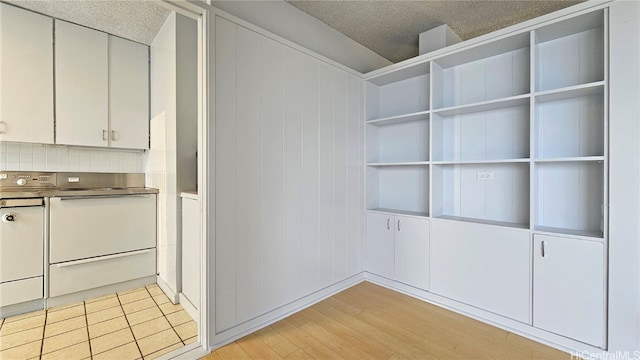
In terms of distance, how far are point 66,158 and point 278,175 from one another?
235cm

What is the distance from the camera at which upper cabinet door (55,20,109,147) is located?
2436mm

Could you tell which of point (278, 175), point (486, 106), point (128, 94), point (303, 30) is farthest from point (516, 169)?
point (128, 94)

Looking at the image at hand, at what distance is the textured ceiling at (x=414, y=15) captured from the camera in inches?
89.4

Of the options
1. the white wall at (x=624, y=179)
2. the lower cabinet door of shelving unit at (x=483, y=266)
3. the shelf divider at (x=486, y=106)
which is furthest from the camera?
the shelf divider at (x=486, y=106)

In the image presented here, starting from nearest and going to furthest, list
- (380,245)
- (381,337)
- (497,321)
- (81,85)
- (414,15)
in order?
1. (381,337)
2. (497,321)
3. (414,15)
4. (81,85)
5. (380,245)

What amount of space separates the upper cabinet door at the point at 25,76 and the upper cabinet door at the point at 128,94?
0.45 metres

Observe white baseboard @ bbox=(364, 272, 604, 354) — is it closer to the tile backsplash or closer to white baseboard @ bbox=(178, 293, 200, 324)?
white baseboard @ bbox=(178, 293, 200, 324)

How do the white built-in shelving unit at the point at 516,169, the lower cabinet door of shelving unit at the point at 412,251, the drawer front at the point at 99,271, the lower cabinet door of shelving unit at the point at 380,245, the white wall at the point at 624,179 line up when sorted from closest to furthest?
the white wall at the point at 624,179
the white built-in shelving unit at the point at 516,169
the drawer front at the point at 99,271
the lower cabinet door of shelving unit at the point at 412,251
the lower cabinet door of shelving unit at the point at 380,245

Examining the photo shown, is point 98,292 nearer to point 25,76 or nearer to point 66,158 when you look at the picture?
point 66,158

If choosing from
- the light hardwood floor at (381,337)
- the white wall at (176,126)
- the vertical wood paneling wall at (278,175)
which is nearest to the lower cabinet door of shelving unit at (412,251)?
the light hardwood floor at (381,337)

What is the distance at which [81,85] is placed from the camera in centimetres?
253

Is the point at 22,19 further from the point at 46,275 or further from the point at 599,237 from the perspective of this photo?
the point at 599,237

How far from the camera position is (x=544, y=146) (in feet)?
6.77

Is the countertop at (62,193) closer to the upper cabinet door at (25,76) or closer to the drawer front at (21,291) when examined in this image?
the upper cabinet door at (25,76)
